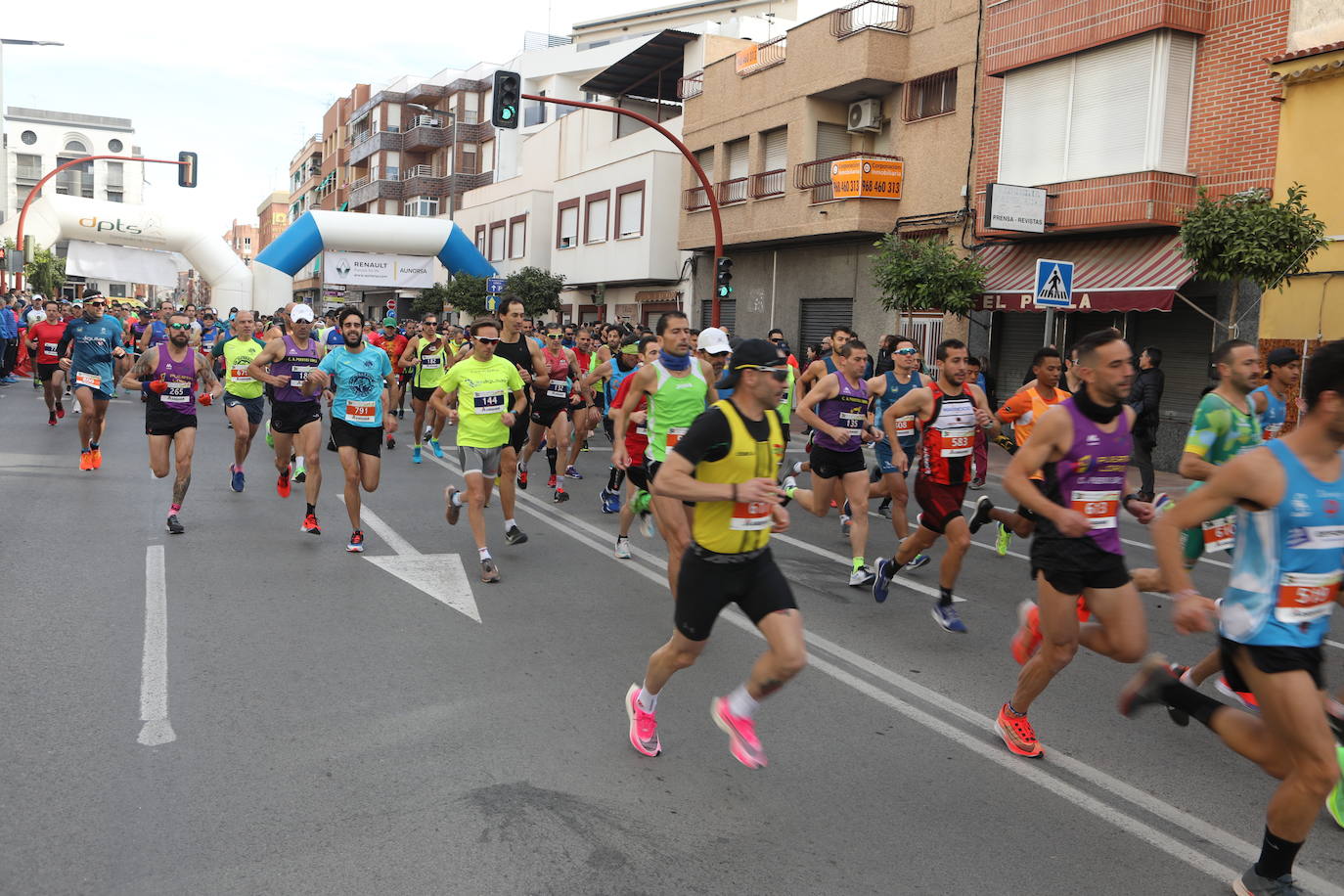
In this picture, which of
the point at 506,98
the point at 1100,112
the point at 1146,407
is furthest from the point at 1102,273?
the point at 506,98

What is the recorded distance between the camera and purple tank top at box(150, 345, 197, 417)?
9898mm

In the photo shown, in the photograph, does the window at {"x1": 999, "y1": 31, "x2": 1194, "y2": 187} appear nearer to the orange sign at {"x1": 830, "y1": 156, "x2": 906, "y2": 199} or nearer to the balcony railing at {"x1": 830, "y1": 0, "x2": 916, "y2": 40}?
the orange sign at {"x1": 830, "y1": 156, "x2": 906, "y2": 199}

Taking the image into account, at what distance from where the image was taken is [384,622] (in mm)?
6695

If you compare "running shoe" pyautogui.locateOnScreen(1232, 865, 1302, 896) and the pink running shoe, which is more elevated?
the pink running shoe

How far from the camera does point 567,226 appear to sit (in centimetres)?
3988

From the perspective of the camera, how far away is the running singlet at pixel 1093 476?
15.1 ft

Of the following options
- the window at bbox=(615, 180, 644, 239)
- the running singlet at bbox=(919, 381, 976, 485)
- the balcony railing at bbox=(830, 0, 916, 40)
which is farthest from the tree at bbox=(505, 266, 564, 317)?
the running singlet at bbox=(919, 381, 976, 485)

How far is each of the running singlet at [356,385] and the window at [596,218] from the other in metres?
27.7

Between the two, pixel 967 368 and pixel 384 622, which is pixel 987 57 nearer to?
pixel 967 368

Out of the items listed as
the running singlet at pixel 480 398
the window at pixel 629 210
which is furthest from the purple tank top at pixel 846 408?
the window at pixel 629 210

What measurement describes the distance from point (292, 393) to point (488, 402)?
3015 millimetres

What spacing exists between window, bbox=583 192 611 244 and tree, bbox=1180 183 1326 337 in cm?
2381

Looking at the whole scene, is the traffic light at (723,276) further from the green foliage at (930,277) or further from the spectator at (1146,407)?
the spectator at (1146,407)

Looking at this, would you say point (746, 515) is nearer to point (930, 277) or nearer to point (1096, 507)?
point (1096, 507)
